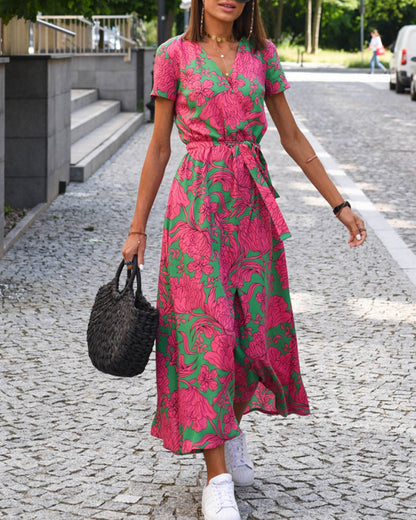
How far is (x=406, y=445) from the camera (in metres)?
4.42

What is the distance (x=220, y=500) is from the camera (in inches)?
140

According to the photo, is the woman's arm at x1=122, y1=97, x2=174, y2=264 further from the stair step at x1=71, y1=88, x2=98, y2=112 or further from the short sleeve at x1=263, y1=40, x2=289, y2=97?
the stair step at x1=71, y1=88, x2=98, y2=112

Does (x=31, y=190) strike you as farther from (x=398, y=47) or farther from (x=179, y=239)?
(x=398, y=47)

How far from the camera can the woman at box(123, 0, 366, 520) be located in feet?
11.7

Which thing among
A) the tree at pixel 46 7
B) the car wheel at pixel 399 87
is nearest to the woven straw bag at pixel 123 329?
the tree at pixel 46 7

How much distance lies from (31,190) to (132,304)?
24.1ft

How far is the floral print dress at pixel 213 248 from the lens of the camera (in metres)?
3.55

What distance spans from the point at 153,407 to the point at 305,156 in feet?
5.15

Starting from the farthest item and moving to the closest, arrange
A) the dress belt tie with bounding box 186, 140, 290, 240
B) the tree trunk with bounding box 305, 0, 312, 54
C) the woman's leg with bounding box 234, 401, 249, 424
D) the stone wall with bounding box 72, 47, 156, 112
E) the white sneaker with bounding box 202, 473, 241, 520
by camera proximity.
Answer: the tree trunk with bounding box 305, 0, 312, 54 < the stone wall with bounding box 72, 47, 156, 112 < the woman's leg with bounding box 234, 401, 249, 424 < the dress belt tie with bounding box 186, 140, 290, 240 < the white sneaker with bounding box 202, 473, 241, 520

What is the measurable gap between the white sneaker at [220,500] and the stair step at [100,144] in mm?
9383

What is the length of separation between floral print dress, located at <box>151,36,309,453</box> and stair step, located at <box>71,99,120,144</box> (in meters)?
11.8

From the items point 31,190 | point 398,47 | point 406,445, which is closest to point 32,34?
point 31,190

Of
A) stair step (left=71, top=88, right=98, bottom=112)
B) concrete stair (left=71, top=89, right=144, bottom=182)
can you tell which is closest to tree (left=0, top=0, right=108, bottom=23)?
concrete stair (left=71, top=89, right=144, bottom=182)

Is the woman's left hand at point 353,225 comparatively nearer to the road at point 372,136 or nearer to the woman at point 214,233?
the woman at point 214,233
